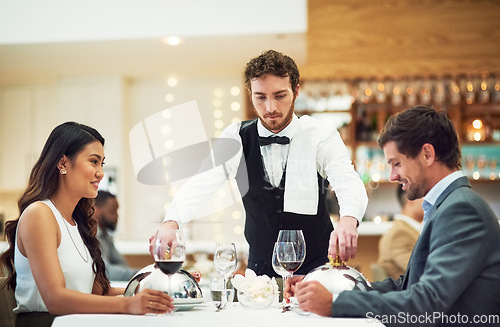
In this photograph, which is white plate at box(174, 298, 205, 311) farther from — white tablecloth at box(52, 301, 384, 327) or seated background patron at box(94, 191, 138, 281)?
seated background patron at box(94, 191, 138, 281)

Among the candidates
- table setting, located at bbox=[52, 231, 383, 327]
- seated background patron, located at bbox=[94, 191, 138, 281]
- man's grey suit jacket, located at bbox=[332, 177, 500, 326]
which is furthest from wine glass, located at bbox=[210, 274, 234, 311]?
seated background patron, located at bbox=[94, 191, 138, 281]

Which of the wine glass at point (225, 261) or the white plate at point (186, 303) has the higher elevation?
the wine glass at point (225, 261)

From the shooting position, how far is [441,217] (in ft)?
5.35

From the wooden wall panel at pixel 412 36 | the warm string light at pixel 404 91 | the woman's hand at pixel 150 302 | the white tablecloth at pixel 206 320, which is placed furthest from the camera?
the wooden wall panel at pixel 412 36

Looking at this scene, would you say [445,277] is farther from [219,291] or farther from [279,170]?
[279,170]

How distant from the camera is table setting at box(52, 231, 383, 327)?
5.27ft

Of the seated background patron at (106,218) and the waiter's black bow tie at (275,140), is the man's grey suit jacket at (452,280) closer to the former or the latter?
the waiter's black bow tie at (275,140)

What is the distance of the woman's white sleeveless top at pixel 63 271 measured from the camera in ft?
6.75

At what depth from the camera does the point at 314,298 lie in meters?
1.60

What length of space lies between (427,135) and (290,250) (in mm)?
513

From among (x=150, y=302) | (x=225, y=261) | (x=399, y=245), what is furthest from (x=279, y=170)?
(x=399, y=245)

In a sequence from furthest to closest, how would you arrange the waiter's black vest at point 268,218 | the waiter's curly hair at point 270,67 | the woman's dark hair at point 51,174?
the waiter's black vest at point 268,218 → the waiter's curly hair at point 270,67 → the woman's dark hair at point 51,174

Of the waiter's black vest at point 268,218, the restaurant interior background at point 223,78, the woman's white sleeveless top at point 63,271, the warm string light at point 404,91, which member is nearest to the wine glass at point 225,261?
the woman's white sleeveless top at point 63,271

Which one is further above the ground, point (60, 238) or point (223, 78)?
point (223, 78)
